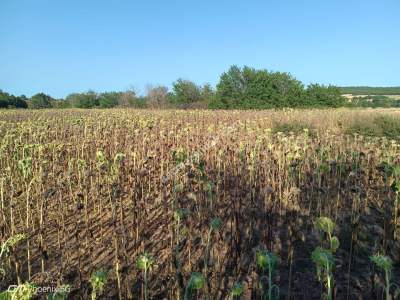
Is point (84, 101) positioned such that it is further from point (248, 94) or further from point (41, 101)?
point (248, 94)

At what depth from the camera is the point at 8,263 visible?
12.0 feet

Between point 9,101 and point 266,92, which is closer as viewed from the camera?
point 266,92

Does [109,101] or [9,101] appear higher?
[9,101]

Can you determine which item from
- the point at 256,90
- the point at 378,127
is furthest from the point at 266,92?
the point at 378,127

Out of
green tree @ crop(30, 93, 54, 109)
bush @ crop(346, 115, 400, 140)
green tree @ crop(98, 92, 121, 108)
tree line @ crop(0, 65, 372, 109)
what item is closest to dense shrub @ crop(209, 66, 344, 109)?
tree line @ crop(0, 65, 372, 109)

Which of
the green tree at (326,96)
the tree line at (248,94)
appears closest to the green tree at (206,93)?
the tree line at (248,94)

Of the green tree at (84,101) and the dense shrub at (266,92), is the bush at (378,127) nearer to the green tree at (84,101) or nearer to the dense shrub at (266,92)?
the dense shrub at (266,92)

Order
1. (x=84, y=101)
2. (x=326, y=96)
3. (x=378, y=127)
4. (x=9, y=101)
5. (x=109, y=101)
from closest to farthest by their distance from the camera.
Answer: (x=378, y=127)
(x=326, y=96)
(x=9, y=101)
(x=109, y=101)
(x=84, y=101)

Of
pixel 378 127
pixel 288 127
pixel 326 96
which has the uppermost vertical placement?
pixel 326 96

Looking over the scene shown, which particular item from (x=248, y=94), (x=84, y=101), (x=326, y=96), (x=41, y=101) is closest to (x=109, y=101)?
(x=84, y=101)

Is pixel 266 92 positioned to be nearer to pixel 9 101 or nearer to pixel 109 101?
pixel 109 101

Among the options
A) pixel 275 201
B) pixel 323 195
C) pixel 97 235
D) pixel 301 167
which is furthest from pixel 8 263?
pixel 301 167

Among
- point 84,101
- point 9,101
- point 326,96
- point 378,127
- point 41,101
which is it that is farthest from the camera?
point 84,101

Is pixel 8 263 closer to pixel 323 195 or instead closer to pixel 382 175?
pixel 323 195
